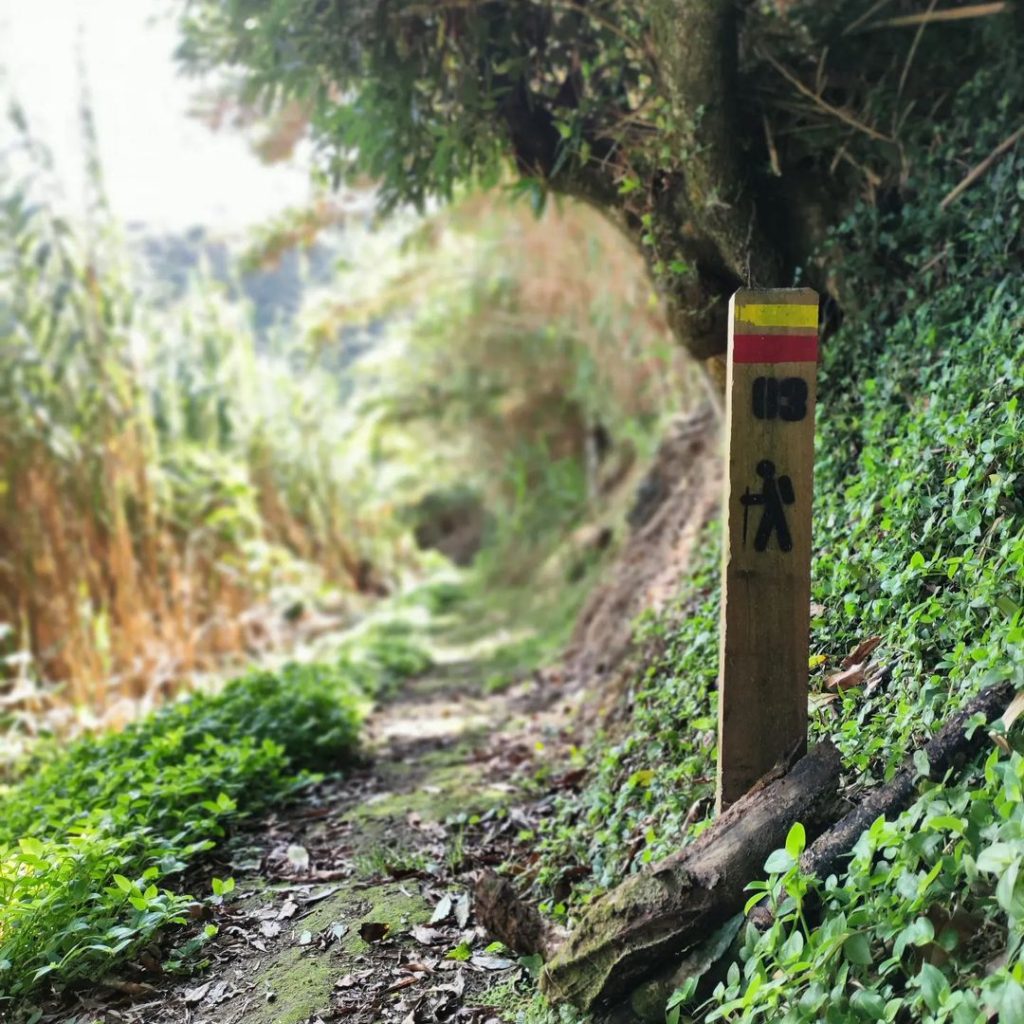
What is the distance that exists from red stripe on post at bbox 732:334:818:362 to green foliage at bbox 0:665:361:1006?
8.17ft

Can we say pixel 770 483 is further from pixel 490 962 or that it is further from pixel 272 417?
pixel 272 417

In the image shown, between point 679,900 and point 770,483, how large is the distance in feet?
3.86

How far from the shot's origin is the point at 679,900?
213cm

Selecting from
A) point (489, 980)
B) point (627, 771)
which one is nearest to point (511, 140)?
point (627, 771)

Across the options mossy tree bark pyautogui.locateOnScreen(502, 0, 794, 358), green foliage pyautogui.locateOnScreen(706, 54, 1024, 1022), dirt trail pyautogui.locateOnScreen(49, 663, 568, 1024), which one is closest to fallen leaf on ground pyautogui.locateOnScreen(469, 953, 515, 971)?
dirt trail pyautogui.locateOnScreen(49, 663, 568, 1024)

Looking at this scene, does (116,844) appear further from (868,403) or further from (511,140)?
(511,140)

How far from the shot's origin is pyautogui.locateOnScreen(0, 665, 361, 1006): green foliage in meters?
2.52

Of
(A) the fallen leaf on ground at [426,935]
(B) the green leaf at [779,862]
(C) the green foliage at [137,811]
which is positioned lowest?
(A) the fallen leaf on ground at [426,935]

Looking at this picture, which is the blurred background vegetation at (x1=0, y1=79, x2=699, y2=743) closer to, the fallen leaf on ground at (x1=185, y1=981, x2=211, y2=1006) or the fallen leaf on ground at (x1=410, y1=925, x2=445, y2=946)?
the fallen leaf on ground at (x1=410, y1=925, x2=445, y2=946)

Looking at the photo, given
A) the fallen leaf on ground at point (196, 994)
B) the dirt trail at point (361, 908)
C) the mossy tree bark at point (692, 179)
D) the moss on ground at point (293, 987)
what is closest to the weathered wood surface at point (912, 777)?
the dirt trail at point (361, 908)

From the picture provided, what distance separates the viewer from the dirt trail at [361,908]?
245cm

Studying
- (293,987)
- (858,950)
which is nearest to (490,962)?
(293,987)

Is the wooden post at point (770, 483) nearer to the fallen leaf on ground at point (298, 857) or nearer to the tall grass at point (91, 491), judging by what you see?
the fallen leaf on ground at point (298, 857)

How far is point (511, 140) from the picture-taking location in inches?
170
